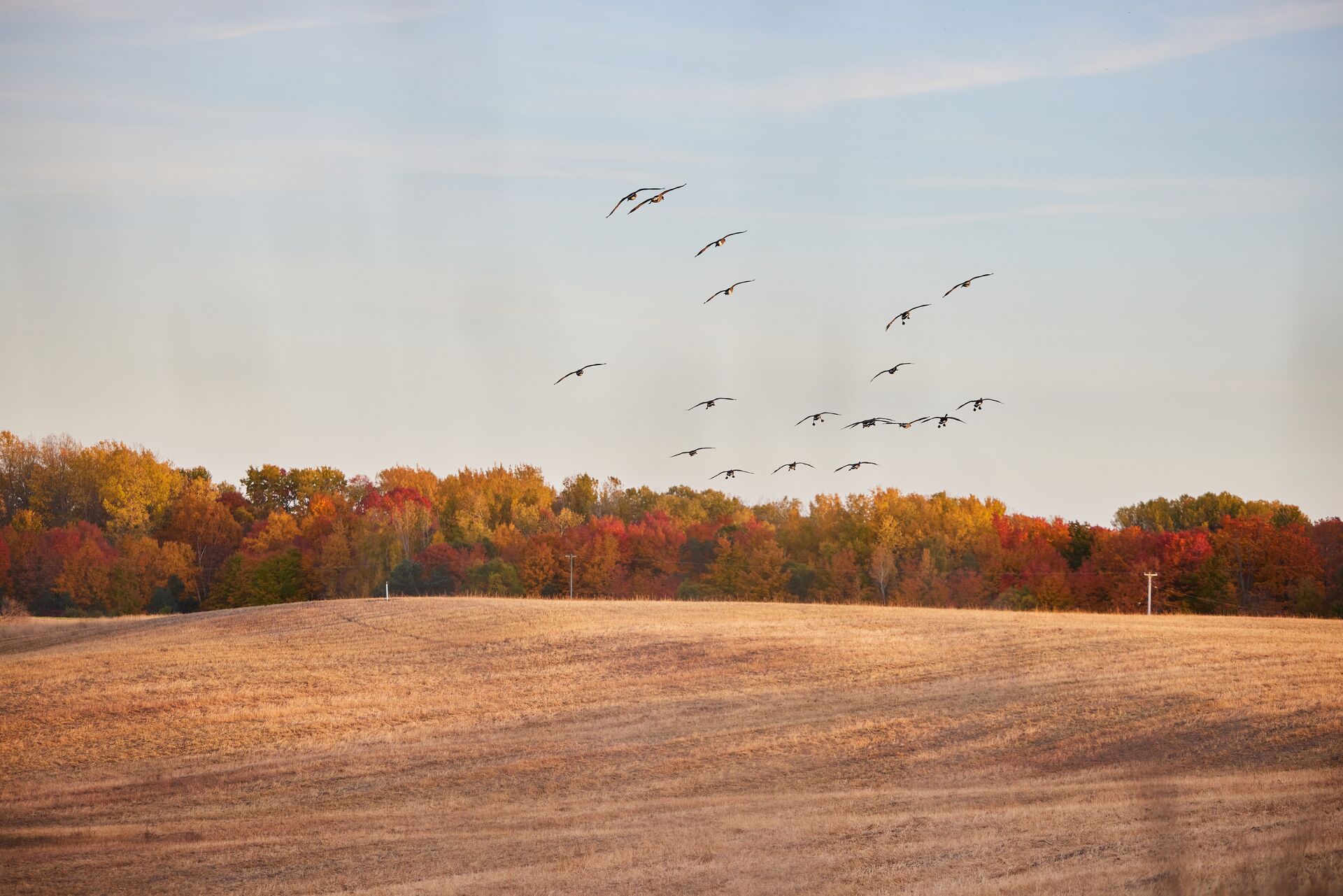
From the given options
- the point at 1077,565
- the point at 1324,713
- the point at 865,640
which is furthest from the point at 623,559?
the point at 1324,713

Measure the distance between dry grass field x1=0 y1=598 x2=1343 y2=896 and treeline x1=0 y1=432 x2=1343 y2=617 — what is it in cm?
3223

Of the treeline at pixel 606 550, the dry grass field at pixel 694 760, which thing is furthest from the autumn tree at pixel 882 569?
the dry grass field at pixel 694 760

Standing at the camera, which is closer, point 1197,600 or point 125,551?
point 1197,600

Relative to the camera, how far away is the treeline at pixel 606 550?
77.5 m

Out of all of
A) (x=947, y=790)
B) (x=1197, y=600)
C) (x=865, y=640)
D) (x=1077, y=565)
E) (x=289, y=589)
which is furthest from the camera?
(x=289, y=589)

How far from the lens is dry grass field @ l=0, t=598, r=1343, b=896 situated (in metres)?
21.0

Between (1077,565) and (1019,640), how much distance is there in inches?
1789

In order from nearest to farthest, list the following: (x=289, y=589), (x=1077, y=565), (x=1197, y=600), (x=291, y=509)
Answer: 1. (x=1197, y=600)
2. (x=1077, y=565)
3. (x=289, y=589)
4. (x=291, y=509)

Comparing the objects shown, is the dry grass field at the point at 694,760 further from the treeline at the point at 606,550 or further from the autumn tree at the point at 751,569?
the autumn tree at the point at 751,569

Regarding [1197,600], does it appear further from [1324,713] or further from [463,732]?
[463,732]

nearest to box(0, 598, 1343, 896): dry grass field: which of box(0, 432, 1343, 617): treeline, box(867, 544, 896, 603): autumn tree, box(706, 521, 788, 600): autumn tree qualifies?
box(0, 432, 1343, 617): treeline

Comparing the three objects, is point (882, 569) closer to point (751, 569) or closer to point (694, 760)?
point (751, 569)

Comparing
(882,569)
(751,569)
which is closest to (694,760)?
(882,569)

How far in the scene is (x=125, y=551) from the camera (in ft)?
316
